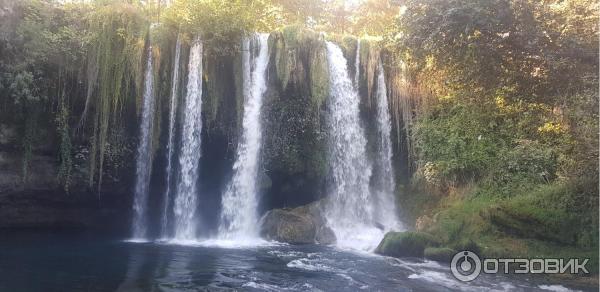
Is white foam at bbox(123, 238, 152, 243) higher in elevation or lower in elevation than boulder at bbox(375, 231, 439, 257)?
lower

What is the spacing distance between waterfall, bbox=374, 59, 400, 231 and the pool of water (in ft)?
13.1

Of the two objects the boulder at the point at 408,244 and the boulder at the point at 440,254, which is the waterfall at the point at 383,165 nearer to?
the boulder at the point at 408,244

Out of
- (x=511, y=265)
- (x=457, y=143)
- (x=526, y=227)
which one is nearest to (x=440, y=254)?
(x=511, y=265)

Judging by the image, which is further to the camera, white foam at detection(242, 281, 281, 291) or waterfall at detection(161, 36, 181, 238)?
waterfall at detection(161, 36, 181, 238)

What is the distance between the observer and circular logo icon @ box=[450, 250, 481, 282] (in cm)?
976

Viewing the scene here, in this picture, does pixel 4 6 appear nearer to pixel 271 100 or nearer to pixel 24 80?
pixel 24 80

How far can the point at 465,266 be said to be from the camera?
10.6 metres

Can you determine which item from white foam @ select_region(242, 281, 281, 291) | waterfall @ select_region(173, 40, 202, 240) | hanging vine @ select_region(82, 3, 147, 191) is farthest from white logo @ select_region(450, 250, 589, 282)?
hanging vine @ select_region(82, 3, 147, 191)

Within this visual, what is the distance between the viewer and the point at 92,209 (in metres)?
16.2

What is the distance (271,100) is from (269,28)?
236 inches

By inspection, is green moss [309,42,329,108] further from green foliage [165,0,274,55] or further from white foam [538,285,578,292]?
white foam [538,285,578,292]

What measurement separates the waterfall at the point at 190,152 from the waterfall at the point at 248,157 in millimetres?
1064

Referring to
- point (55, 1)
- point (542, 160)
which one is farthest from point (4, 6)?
point (542, 160)

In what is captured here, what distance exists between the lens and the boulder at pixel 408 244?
11695 millimetres
